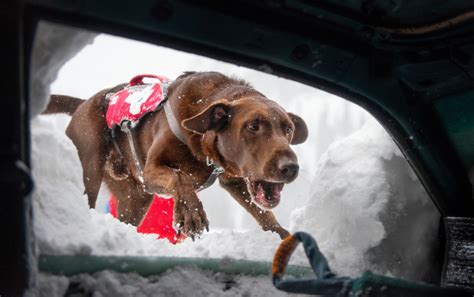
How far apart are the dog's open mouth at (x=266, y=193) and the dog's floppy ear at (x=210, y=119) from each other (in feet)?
1.42

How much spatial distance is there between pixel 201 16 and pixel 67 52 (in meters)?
0.46

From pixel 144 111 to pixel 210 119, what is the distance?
739 millimetres

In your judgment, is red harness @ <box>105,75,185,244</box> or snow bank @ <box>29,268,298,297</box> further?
red harness @ <box>105,75,185,244</box>

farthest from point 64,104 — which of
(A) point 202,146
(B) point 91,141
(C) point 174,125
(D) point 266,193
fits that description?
(D) point 266,193

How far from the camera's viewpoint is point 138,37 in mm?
1380

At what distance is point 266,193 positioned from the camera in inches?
107

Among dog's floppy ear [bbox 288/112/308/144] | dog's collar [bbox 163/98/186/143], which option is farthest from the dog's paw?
dog's floppy ear [bbox 288/112/308/144]

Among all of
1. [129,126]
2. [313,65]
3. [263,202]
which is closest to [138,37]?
[313,65]

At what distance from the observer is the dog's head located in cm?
254

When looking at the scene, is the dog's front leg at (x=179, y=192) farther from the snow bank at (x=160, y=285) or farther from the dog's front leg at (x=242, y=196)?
the snow bank at (x=160, y=285)

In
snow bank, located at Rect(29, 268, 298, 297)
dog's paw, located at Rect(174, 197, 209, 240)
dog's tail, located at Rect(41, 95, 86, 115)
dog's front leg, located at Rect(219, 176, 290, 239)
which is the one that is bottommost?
snow bank, located at Rect(29, 268, 298, 297)

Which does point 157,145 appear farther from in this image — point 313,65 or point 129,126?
point 313,65

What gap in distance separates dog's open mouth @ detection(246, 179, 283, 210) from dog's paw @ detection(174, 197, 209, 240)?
39cm

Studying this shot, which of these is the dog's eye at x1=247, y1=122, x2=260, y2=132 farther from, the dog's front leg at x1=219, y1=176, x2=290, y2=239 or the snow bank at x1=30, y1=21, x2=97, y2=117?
the snow bank at x1=30, y1=21, x2=97, y2=117
